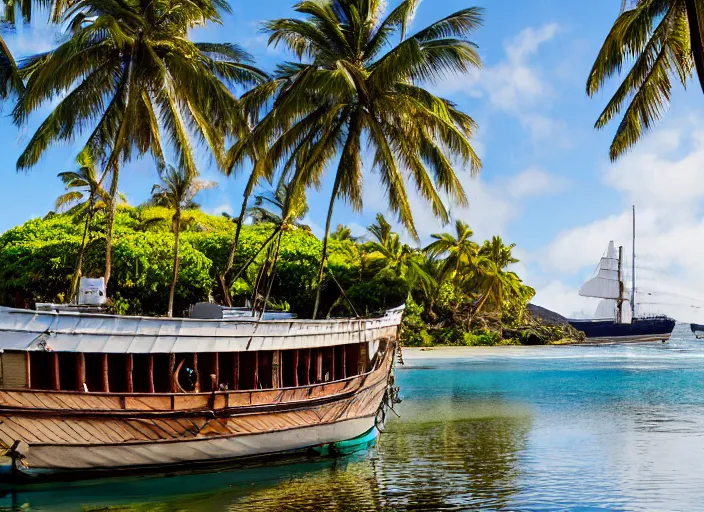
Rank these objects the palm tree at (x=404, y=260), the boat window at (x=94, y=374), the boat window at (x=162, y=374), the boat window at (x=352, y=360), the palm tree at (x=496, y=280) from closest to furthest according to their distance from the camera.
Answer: the boat window at (x=94, y=374) → the boat window at (x=162, y=374) → the boat window at (x=352, y=360) → the palm tree at (x=404, y=260) → the palm tree at (x=496, y=280)

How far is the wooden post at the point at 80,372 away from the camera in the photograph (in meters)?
12.8

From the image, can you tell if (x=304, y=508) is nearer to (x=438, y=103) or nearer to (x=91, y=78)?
(x=438, y=103)

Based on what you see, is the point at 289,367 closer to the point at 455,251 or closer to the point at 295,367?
the point at 295,367

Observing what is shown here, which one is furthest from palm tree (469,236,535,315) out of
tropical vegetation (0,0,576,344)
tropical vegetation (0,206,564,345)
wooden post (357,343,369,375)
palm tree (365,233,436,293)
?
wooden post (357,343,369,375)

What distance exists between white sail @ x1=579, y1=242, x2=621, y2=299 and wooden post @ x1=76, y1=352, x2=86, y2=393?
10402 cm

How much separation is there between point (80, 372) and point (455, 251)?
44.1m

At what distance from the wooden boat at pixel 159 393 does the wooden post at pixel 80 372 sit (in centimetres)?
2

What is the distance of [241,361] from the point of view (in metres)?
15.0

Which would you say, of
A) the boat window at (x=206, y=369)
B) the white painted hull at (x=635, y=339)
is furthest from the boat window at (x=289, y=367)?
→ the white painted hull at (x=635, y=339)

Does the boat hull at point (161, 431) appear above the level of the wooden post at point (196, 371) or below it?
below

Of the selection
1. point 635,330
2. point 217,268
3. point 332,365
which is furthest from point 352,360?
point 635,330

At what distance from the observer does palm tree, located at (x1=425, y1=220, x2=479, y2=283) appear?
55319mm

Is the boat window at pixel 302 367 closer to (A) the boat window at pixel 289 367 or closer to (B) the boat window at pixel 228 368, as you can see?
(A) the boat window at pixel 289 367

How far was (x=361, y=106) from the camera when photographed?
68.2 ft
